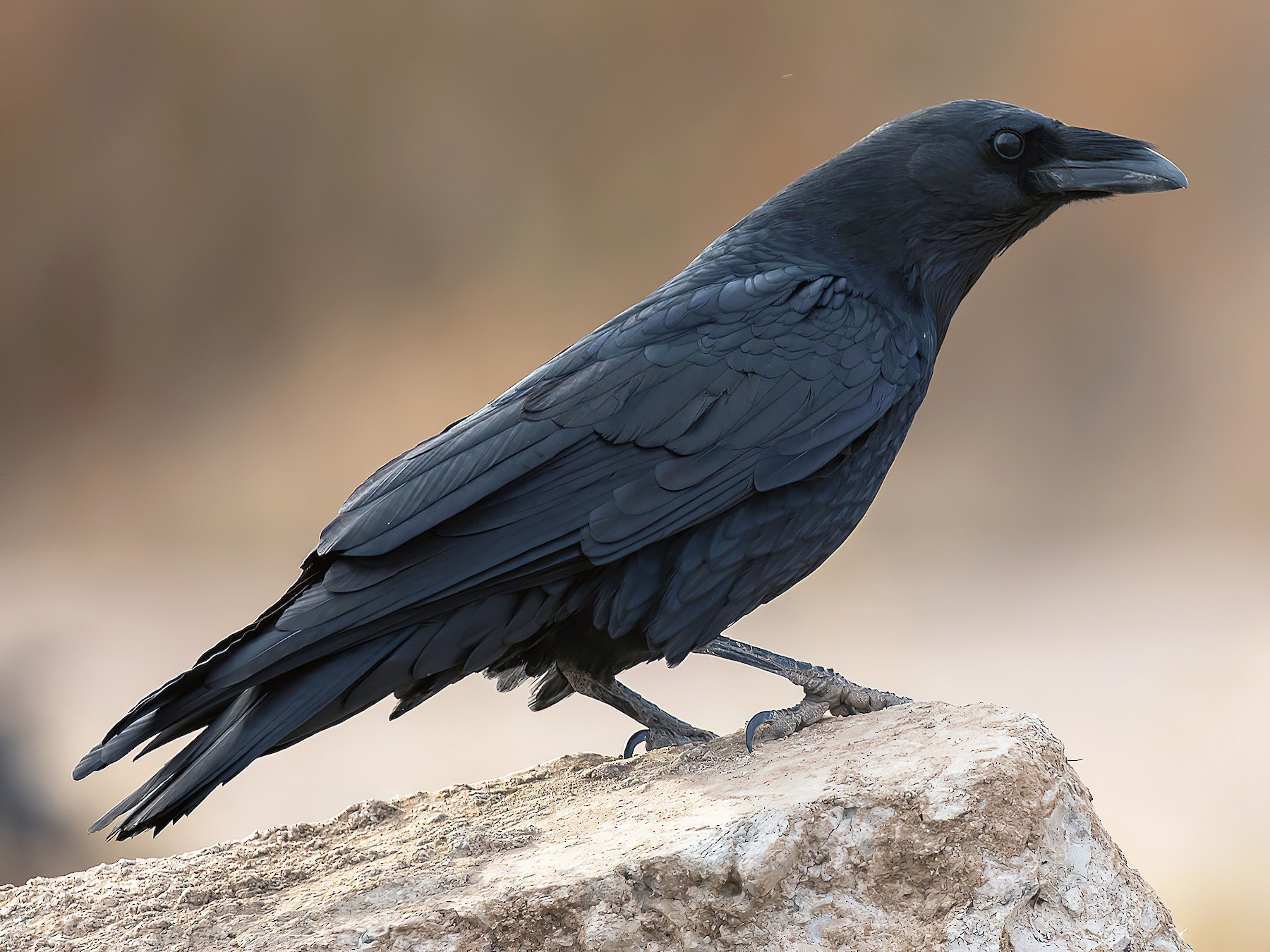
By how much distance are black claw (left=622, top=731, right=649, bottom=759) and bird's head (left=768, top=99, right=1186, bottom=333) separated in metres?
1.29

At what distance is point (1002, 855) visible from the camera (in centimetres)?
205

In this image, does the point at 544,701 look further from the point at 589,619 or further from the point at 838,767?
the point at 838,767

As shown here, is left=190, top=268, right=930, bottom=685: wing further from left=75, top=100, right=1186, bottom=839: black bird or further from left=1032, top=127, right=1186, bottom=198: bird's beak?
left=1032, top=127, right=1186, bottom=198: bird's beak

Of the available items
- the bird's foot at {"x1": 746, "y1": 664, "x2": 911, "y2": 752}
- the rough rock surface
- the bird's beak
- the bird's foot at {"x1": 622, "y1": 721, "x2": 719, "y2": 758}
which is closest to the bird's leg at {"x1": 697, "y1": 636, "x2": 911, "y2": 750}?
the bird's foot at {"x1": 746, "y1": 664, "x2": 911, "y2": 752}

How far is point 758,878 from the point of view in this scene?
6.55ft

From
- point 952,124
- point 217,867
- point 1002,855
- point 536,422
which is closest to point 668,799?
point 1002,855

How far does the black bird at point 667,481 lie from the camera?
7.50 feet

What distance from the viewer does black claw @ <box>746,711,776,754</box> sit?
99.7 inches

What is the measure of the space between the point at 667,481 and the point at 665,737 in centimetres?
82

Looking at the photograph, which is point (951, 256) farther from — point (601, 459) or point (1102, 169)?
point (601, 459)

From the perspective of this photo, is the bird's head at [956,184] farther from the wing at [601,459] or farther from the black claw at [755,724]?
the black claw at [755,724]

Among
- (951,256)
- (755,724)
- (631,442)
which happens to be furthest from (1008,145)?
(755,724)

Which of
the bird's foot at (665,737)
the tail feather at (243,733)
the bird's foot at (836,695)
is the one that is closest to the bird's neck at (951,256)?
the bird's foot at (836,695)

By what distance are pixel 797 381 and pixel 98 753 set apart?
5.23 ft
